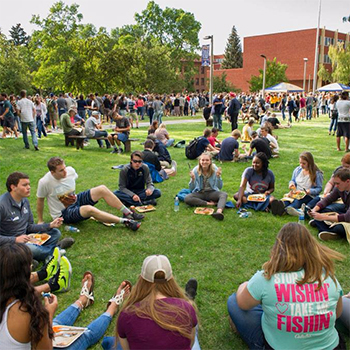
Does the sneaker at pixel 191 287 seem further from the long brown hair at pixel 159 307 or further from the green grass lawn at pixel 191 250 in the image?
the long brown hair at pixel 159 307

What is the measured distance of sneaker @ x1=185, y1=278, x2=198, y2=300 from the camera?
4020 millimetres

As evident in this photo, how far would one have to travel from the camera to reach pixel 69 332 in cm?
329

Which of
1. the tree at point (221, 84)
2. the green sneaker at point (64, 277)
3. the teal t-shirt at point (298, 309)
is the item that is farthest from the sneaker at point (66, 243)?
the tree at point (221, 84)

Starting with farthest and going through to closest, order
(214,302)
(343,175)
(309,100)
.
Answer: (309,100) → (343,175) → (214,302)

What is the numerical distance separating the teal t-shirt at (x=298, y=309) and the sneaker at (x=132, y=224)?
351 cm

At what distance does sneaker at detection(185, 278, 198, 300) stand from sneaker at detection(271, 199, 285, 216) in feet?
9.69

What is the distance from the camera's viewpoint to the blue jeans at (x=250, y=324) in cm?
308

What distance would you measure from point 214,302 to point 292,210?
3180 mm

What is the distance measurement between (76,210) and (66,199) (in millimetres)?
269

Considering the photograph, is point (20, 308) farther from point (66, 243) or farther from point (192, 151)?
point (192, 151)

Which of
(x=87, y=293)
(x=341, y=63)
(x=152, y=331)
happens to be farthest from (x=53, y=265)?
(x=341, y=63)

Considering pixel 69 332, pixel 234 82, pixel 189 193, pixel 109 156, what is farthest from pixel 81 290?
pixel 234 82

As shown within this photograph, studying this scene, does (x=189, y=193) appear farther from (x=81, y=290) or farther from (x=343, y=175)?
(x=81, y=290)

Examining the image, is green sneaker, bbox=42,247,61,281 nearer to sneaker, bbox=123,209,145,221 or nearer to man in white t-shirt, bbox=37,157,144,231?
man in white t-shirt, bbox=37,157,144,231
